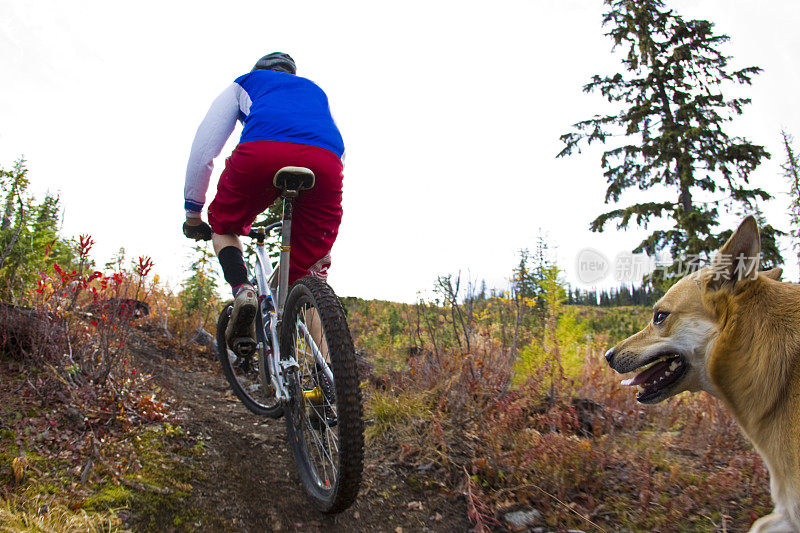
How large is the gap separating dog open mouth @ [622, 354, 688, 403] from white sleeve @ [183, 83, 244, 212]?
285cm

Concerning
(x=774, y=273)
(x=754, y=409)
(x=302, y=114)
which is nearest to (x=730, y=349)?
(x=754, y=409)

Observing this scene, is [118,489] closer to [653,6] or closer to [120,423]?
[120,423]

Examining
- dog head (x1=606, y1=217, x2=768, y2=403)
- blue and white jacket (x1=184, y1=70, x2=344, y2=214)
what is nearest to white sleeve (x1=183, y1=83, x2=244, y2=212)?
blue and white jacket (x1=184, y1=70, x2=344, y2=214)

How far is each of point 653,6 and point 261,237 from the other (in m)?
17.8

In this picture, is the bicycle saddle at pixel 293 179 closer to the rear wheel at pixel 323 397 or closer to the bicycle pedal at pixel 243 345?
the rear wheel at pixel 323 397

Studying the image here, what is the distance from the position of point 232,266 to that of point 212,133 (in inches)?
34.0

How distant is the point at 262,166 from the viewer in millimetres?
2500

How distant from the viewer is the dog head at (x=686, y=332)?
81.7 inches

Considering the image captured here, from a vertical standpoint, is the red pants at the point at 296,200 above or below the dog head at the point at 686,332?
above

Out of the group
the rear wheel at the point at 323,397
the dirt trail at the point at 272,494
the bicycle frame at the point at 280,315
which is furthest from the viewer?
the bicycle frame at the point at 280,315

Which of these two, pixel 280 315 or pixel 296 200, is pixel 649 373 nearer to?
pixel 280 315

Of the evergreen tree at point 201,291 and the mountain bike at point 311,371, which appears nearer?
the mountain bike at point 311,371

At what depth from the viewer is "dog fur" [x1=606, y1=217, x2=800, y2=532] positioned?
1.85 metres

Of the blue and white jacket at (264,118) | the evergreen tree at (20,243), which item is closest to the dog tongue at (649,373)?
the blue and white jacket at (264,118)
